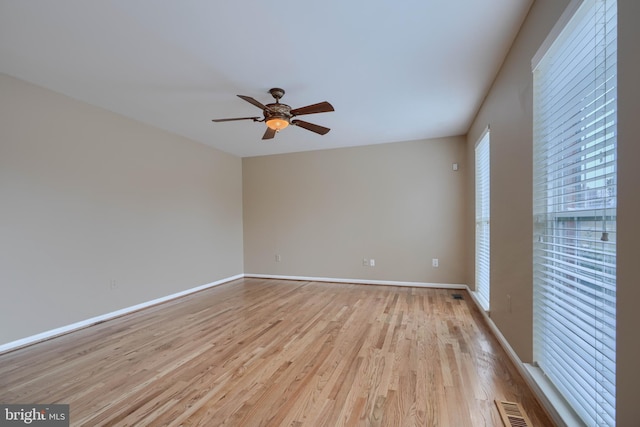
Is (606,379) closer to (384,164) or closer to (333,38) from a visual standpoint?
(333,38)

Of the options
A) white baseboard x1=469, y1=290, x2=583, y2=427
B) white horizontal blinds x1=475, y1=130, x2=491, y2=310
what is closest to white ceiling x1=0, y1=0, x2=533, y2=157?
white horizontal blinds x1=475, y1=130, x2=491, y2=310

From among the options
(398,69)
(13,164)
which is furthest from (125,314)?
(398,69)

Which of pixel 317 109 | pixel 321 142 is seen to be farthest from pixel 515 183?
pixel 321 142

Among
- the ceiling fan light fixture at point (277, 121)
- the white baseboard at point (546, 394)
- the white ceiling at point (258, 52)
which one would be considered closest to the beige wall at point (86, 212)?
the white ceiling at point (258, 52)

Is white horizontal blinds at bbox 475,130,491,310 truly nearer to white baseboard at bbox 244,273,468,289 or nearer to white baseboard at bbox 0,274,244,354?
white baseboard at bbox 244,273,468,289

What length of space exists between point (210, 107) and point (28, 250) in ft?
7.25

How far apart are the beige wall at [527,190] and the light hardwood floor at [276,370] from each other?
1.62 feet

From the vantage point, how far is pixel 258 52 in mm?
2170

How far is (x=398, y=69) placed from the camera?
7.97ft

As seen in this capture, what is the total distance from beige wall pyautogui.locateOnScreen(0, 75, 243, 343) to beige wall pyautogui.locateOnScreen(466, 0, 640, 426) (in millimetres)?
4074

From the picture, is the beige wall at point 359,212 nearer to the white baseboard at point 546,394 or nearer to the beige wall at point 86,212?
→ the beige wall at point 86,212

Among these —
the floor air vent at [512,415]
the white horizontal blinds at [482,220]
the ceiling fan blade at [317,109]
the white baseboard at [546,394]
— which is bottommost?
the floor air vent at [512,415]

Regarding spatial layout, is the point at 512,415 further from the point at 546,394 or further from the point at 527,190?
the point at 527,190

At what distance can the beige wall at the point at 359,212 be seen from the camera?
453 cm
